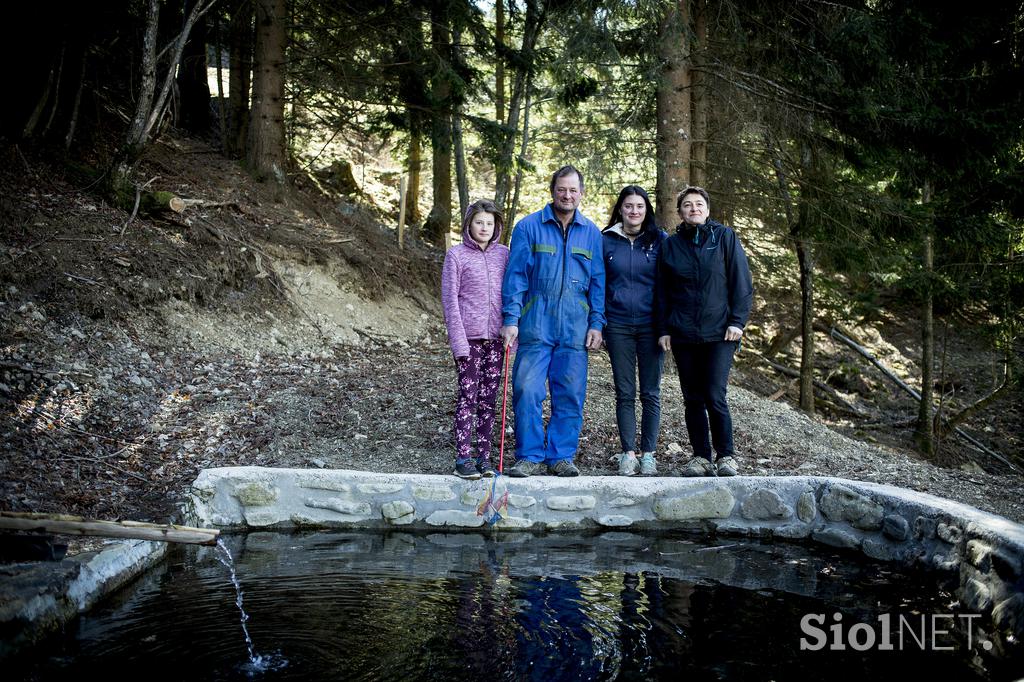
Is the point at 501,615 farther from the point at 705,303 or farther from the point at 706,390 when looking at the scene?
the point at 705,303

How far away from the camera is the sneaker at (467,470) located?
16.3ft

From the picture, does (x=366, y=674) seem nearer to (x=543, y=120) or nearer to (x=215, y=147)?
(x=215, y=147)

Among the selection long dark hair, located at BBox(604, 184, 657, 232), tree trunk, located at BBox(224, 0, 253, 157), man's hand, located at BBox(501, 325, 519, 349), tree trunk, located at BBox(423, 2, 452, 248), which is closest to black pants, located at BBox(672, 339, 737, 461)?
long dark hair, located at BBox(604, 184, 657, 232)

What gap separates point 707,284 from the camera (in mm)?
5297

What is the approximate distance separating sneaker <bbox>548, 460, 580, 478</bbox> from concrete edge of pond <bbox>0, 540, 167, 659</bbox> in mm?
2481

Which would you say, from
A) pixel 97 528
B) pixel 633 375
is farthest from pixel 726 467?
pixel 97 528

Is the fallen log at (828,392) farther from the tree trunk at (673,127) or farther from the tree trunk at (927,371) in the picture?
the tree trunk at (673,127)

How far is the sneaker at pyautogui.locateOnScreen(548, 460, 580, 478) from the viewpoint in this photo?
206 inches

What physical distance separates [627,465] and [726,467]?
66 cm

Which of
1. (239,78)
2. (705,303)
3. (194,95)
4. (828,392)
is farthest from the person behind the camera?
(828,392)

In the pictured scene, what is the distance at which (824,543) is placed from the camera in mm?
4871

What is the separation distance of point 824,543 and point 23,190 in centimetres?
806

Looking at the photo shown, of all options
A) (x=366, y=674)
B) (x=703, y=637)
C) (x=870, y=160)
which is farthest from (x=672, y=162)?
(x=366, y=674)

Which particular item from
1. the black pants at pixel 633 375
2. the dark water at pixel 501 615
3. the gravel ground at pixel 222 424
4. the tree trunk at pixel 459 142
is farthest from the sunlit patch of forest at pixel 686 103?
the dark water at pixel 501 615
